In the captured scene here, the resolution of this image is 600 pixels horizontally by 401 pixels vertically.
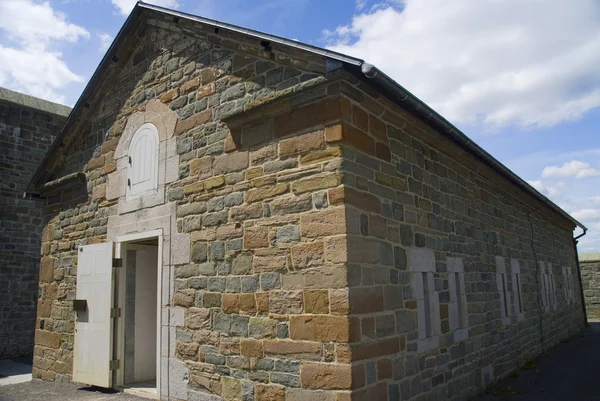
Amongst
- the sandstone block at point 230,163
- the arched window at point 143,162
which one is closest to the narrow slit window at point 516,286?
the sandstone block at point 230,163

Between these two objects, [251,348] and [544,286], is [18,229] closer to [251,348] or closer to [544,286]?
[251,348]

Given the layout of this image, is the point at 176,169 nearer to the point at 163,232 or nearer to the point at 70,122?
the point at 163,232

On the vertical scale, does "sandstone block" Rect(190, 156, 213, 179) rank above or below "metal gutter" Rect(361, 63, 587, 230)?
below

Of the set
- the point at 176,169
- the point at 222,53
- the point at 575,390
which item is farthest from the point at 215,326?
the point at 575,390

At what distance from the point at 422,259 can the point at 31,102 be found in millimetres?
11306

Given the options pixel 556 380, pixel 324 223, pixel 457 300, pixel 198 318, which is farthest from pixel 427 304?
pixel 556 380

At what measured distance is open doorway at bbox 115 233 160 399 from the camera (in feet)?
21.4

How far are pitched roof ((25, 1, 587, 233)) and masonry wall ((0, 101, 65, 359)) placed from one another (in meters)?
3.79

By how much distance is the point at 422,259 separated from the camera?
559 centimetres

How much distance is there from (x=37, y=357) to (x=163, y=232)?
388 centimetres

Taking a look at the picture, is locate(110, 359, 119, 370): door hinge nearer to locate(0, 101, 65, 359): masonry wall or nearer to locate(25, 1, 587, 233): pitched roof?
locate(25, 1, 587, 233): pitched roof

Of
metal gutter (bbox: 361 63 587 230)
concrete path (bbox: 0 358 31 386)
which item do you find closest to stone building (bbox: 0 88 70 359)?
concrete path (bbox: 0 358 31 386)

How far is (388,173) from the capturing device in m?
5.16

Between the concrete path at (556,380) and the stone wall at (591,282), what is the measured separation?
8638 millimetres
